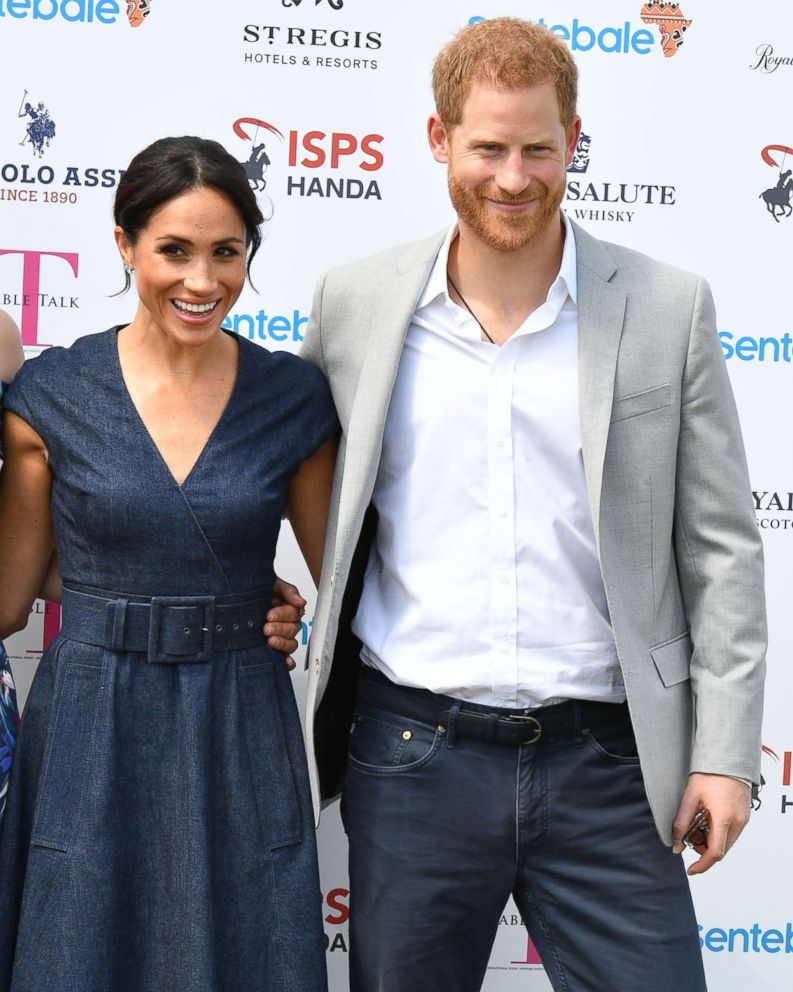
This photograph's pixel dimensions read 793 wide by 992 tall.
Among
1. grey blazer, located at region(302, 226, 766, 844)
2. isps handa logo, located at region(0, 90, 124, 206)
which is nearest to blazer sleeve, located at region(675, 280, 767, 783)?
grey blazer, located at region(302, 226, 766, 844)

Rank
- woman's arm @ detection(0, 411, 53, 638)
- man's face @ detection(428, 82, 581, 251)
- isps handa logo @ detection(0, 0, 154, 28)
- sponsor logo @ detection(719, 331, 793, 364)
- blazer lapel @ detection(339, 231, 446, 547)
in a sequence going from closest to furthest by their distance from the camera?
1. man's face @ detection(428, 82, 581, 251)
2. blazer lapel @ detection(339, 231, 446, 547)
3. woman's arm @ detection(0, 411, 53, 638)
4. isps handa logo @ detection(0, 0, 154, 28)
5. sponsor logo @ detection(719, 331, 793, 364)

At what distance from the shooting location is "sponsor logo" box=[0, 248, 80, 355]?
8.60 feet

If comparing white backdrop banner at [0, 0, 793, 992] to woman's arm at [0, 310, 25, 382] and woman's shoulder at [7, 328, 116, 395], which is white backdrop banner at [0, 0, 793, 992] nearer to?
woman's arm at [0, 310, 25, 382]

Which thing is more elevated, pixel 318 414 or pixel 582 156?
pixel 582 156

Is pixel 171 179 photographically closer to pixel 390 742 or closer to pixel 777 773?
pixel 390 742

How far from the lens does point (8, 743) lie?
1.99 m

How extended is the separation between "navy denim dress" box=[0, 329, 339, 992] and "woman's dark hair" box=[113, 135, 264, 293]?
236mm

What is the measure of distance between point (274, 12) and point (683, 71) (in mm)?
867

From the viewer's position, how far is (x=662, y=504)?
1867 millimetres

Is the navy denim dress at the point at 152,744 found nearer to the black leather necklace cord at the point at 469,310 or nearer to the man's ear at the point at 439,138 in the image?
the black leather necklace cord at the point at 469,310

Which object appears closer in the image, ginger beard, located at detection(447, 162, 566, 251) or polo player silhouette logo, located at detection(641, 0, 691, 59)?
ginger beard, located at detection(447, 162, 566, 251)

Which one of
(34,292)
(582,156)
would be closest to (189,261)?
(34,292)

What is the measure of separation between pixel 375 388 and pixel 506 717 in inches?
21.2

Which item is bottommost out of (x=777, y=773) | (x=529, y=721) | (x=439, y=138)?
(x=777, y=773)
